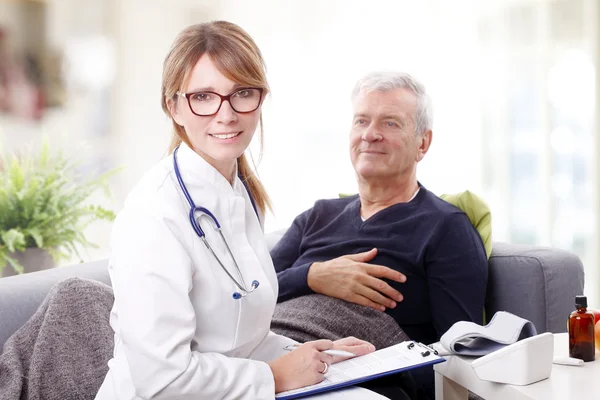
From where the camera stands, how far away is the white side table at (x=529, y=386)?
1.34 meters

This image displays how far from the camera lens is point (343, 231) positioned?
2246 mm

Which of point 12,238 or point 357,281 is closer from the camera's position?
point 357,281

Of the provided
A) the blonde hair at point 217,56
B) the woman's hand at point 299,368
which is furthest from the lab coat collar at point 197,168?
the woman's hand at point 299,368

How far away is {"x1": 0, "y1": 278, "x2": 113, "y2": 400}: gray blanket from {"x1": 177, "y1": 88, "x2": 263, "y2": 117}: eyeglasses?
0.66 m

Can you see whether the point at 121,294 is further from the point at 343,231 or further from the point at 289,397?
the point at 343,231

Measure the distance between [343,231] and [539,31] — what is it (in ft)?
8.77

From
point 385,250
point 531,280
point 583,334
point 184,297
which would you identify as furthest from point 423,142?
point 184,297

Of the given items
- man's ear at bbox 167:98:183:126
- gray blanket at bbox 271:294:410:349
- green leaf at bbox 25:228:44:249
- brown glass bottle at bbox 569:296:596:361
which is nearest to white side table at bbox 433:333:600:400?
brown glass bottle at bbox 569:296:596:361

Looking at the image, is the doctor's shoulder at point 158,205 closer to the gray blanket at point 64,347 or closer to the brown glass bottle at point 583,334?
→ the gray blanket at point 64,347

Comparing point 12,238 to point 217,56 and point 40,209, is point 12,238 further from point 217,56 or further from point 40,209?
point 217,56

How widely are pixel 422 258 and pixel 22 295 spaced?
1051 mm

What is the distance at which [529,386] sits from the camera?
4.53 feet

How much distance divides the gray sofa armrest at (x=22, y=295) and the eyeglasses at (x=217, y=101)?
787 mm

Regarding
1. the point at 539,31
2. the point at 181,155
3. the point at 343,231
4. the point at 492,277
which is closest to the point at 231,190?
the point at 181,155
